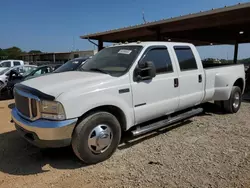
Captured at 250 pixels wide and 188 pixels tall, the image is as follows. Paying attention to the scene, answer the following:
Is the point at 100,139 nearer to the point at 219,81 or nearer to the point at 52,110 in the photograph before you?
the point at 52,110

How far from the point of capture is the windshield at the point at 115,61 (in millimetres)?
4148

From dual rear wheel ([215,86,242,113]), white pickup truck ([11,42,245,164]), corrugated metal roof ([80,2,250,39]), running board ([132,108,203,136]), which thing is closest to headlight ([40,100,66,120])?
white pickup truck ([11,42,245,164])

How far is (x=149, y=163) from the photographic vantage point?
366cm

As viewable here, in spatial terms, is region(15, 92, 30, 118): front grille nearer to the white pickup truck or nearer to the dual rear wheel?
the white pickup truck

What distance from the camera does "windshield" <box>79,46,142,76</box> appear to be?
4.15m

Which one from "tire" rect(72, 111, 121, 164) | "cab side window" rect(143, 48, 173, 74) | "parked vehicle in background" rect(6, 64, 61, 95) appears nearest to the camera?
"tire" rect(72, 111, 121, 164)

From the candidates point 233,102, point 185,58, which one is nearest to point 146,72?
point 185,58

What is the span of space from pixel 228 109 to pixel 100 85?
4.30 meters

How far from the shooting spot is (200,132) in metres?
5.04

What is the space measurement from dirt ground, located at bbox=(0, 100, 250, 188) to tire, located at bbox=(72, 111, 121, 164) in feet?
0.52

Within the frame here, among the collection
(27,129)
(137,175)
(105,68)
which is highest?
(105,68)

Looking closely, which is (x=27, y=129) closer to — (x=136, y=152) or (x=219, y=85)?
(x=136, y=152)

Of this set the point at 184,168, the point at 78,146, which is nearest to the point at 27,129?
the point at 78,146

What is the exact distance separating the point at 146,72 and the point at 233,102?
141 inches
